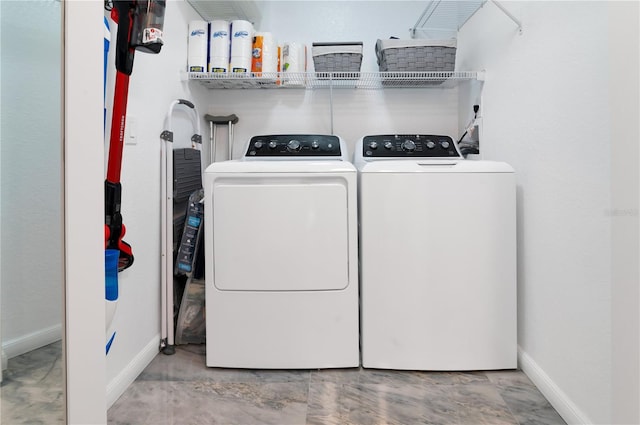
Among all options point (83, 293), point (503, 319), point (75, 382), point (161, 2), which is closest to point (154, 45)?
point (161, 2)

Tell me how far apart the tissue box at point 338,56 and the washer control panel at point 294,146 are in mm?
391

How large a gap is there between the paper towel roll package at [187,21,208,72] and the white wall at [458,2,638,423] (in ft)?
4.97

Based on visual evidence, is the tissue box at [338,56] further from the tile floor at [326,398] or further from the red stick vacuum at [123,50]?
the tile floor at [326,398]

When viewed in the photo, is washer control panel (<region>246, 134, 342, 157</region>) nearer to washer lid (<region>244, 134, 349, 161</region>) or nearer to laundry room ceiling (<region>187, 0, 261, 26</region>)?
washer lid (<region>244, 134, 349, 161</region>)

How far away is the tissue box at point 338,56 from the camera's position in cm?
217

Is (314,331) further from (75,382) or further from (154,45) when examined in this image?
(154,45)

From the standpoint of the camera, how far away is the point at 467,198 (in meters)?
1.70

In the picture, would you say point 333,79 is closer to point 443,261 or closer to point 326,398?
point 443,261

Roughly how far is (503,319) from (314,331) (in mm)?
812

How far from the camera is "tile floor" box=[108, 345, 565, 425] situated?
1.42m

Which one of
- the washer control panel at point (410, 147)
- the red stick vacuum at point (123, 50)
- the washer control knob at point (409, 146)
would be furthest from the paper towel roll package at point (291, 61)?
the red stick vacuum at point (123, 50)

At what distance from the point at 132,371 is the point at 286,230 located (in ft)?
2.81

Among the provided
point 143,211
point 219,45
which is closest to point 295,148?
point 219,45

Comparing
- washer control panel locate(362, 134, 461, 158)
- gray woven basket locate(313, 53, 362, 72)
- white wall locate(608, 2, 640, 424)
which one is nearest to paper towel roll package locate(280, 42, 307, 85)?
gray woven basket locate(313, 53, 362, 72)
